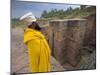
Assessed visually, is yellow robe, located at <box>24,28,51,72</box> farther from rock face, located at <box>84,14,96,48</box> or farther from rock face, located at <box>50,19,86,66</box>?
rock face, located at <box>84,14,96,48</box>

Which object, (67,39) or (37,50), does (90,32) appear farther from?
(37,50)

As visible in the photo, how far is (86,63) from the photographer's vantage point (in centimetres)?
280

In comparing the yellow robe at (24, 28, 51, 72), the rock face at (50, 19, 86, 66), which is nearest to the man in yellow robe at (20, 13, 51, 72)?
the yellow robe at (24, 28, 51, 72)

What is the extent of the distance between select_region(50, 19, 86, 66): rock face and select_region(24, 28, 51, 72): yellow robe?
4.5 inches

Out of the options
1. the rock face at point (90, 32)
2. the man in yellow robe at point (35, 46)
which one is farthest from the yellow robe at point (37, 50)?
the rock face at point (90, 32)

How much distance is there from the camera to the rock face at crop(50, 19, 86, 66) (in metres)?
2.66

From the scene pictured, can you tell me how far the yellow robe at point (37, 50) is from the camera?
256 centimetres

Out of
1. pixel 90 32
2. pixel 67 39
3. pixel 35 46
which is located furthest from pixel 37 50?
pixel 90 32

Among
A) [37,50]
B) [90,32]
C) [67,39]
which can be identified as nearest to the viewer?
[37,50]

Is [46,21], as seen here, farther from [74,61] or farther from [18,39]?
[74,61]

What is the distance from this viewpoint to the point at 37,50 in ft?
8.46

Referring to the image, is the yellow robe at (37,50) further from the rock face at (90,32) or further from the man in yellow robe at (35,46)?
the rock face at (90,32)

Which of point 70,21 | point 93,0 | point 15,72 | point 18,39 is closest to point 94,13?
point 93,0

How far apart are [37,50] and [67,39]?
0.41m
